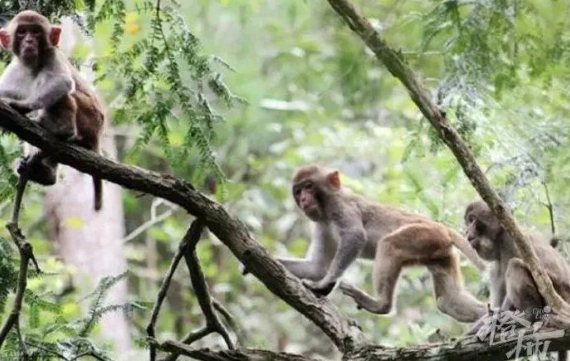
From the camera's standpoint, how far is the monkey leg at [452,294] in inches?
281

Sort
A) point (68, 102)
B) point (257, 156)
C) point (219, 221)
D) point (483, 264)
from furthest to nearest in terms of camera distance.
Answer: point (257, 156)
point (483, 264)
point (68, 102)
point (219, 221)

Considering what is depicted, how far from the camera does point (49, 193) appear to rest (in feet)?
43.5

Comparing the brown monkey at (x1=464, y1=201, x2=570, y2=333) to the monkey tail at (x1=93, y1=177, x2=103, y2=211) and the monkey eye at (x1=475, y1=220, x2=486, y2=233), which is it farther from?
the monkey tail at (x1=93, y1=177, x2=103, y2=211)

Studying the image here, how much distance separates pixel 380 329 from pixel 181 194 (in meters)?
8.95

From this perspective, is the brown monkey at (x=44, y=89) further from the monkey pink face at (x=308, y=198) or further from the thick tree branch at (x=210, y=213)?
the monkey pink face at (x=308, y=198)

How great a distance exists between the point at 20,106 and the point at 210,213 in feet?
4.13

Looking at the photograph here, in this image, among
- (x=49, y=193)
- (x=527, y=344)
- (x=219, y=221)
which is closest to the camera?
(x=527, y=344)

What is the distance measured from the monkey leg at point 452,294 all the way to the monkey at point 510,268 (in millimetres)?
585

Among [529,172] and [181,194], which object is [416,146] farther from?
[181,194]

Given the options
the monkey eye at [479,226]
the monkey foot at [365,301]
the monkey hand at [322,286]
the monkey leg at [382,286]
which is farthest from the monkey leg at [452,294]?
the monkey hand at [322,286]

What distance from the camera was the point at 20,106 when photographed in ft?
19.0

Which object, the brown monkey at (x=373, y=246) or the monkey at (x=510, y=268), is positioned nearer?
the monkey at (x=510, y=268)

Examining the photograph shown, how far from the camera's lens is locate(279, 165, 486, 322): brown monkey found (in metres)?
7.18

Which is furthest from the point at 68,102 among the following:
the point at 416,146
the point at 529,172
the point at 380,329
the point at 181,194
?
the point at 380,329
